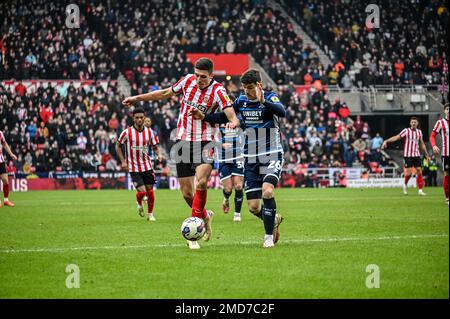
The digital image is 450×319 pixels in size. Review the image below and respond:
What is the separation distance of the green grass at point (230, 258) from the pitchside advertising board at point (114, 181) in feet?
60.7

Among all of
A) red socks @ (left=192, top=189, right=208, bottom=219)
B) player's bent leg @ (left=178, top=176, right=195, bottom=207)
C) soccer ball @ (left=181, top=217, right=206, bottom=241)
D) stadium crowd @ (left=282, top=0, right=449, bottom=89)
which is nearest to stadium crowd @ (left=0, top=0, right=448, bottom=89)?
stadium crowd @ (left=282, top=0, right=449, bottom=89)

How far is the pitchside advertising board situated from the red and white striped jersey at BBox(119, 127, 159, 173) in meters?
18.2

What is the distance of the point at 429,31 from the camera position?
47500mm

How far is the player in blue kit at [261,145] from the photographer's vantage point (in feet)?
38.4

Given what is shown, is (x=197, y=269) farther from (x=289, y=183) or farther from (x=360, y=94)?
(x=360, y=94)

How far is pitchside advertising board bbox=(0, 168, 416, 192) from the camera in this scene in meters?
36.8

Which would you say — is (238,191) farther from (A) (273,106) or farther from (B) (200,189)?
(A) (273,106)

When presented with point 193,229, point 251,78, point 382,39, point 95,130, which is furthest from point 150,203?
point 382,39

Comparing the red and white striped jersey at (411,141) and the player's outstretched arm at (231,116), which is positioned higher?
the player's outstretched arm at (231,116)

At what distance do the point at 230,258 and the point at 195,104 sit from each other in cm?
276

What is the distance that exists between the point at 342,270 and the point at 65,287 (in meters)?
3.21

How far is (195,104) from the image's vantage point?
12.1 metres

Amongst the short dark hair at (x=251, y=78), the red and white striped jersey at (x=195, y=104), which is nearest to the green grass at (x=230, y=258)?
the red and white striped jersey at (x=195, y=104)

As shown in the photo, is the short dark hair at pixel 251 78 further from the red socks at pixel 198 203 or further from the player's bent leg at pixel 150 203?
the player's bent leg at pixel 150 203
